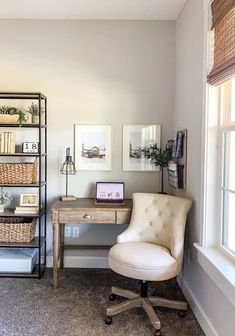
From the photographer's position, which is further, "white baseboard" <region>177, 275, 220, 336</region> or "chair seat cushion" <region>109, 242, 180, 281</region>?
"chair seat cushion" <region>109, 242, 180, 281</region>

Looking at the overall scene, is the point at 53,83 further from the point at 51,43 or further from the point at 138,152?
the point at 138,152

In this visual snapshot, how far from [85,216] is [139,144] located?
1014 mm

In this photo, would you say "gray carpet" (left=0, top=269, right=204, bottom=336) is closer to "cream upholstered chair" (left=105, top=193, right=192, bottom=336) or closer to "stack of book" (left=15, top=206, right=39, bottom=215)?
"cream upholstered chair" (left=105, top=193, right=192, bottom=336)

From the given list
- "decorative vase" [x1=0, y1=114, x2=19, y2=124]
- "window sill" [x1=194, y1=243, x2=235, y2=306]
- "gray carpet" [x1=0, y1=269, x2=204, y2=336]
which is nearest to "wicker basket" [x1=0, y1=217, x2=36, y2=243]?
"gray carpet" [x1=0, y1=269, x2=204, y2=336]

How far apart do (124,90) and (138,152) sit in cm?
68

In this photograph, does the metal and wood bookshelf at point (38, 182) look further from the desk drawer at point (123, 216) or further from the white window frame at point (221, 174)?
the white window frame at point (221, 174)

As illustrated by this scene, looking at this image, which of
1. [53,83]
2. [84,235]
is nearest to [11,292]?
[84,235]

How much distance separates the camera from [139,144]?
3410mm

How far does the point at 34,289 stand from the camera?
2.88 m

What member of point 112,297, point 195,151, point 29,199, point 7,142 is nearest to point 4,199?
point 29,199

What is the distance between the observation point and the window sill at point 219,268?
1741 mm

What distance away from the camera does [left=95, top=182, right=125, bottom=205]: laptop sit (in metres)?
3.18

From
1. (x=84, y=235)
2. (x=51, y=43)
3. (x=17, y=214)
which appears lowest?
(x=84, y=235)

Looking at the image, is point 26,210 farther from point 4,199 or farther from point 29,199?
point 4,199
